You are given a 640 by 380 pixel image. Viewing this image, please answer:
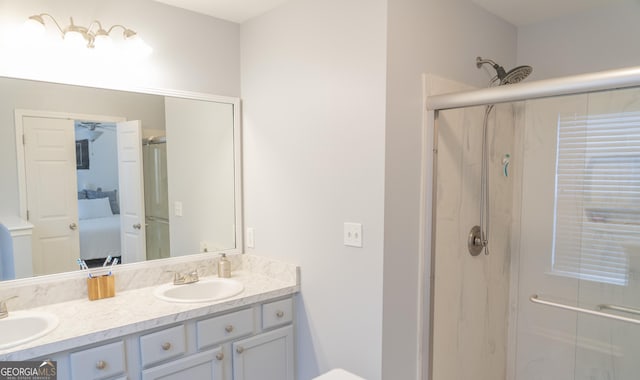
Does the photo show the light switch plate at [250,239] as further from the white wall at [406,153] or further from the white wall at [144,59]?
the white wall at [406,153]

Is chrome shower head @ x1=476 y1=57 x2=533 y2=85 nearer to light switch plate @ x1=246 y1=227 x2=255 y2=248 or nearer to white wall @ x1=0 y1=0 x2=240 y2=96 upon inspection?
white wall @ x1=0 y1=0 x2=240 y2=96

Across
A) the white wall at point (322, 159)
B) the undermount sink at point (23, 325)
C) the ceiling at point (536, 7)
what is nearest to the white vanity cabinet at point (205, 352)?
the white wall at point (322, 159)

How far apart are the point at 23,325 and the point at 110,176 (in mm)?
785

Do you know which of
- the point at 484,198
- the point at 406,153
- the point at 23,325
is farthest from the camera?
the point at 484,198

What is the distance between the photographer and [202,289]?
2.22 m

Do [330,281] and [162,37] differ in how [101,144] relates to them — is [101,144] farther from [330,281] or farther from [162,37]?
[330,281]

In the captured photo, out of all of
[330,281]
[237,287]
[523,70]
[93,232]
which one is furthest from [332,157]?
[93,232]

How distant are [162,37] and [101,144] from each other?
0.70 metres

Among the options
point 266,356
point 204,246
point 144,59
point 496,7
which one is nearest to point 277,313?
point 266,356

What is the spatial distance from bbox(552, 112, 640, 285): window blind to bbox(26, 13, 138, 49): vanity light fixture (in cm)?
256

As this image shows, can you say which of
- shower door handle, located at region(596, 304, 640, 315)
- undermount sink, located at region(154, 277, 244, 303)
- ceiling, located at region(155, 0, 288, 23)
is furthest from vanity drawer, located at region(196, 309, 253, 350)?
shower door handle, located at region(596, 304, 640, 315)

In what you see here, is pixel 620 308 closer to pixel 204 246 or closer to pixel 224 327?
pixel 224 327

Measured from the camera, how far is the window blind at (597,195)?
206 cm

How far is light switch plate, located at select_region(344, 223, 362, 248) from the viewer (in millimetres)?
1794
